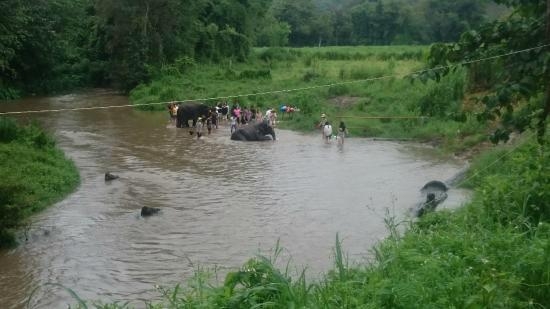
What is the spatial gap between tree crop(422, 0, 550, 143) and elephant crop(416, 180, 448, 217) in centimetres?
585

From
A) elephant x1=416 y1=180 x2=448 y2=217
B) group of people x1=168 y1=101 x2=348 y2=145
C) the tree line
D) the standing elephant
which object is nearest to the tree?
elephant x1=416 y1=180 x2=448 y2=217

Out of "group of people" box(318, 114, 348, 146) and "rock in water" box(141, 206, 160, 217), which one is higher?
"group of people" box(318, 114, 348, 146)

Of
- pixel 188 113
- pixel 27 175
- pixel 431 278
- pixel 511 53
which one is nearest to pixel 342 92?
pixel 188 113

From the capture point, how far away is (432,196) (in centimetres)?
1362

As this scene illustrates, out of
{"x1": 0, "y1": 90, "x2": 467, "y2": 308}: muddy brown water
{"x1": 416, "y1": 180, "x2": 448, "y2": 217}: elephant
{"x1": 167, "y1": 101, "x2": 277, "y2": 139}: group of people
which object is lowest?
{"x1": 0, "y1": 90, "x2": 467, "y2": 308}: muddy brown water

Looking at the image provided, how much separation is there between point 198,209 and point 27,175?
4466 millimetres

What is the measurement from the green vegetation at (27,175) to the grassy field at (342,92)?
3.16 m

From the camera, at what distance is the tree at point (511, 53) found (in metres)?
5.73

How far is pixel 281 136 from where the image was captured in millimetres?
26500

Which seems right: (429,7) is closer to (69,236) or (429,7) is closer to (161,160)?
(161,160)

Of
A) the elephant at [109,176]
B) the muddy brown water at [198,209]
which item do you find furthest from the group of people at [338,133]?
the elephant at [109,176]

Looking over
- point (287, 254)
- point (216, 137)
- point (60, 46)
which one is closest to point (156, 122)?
point (216, 137)

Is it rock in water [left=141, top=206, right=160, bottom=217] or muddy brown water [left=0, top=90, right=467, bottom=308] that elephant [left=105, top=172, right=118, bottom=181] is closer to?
muddy brown water [left=0, top=90, right=467, bottom=308]

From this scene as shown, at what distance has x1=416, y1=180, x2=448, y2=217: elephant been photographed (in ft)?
41.0
